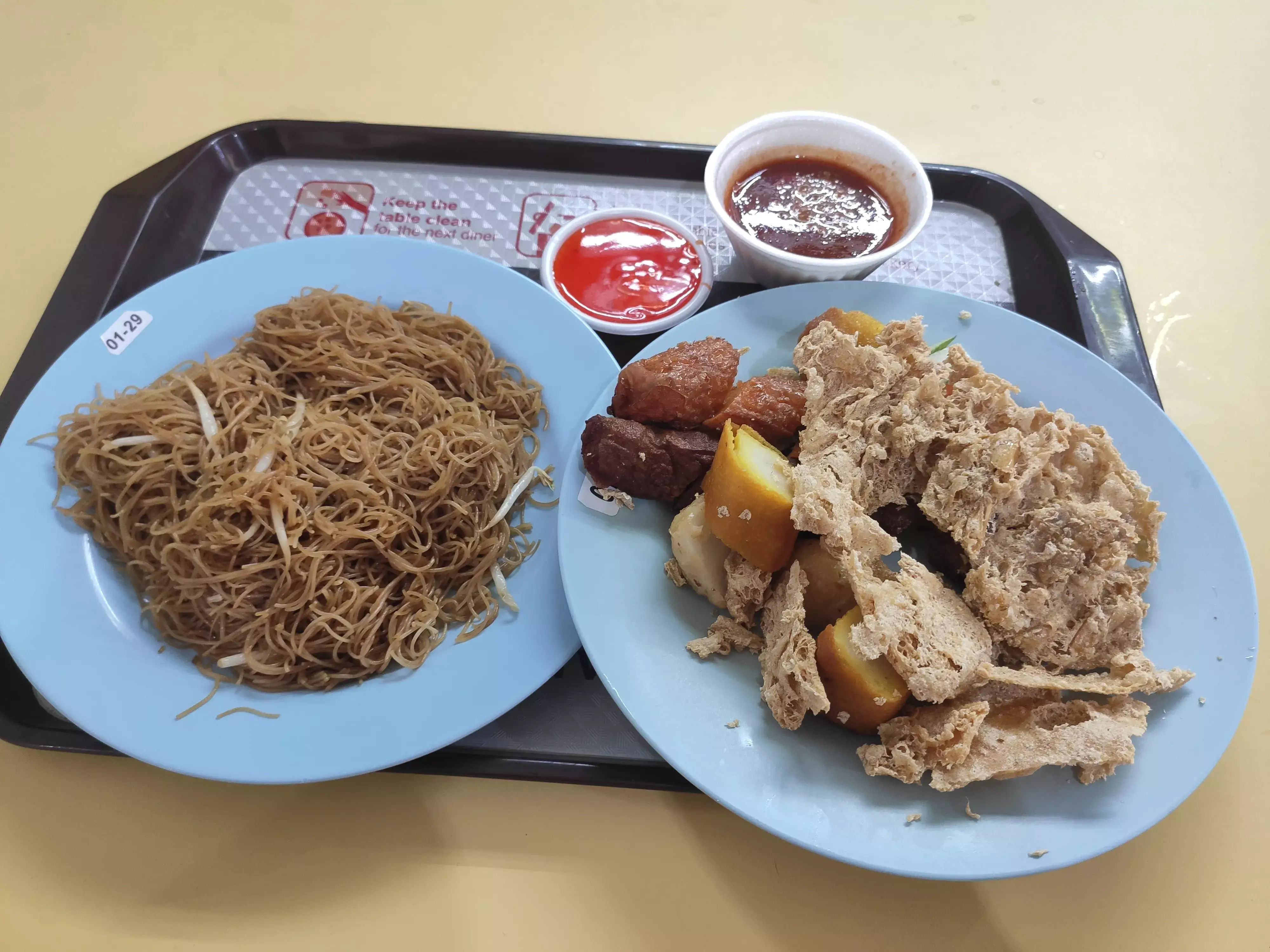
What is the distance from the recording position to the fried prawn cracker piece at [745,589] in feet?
5.57

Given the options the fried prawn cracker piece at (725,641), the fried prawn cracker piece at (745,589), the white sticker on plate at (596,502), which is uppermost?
the white sticker on plate at (596,502)

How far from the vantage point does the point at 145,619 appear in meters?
1.95

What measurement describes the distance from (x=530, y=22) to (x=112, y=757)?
151 inches

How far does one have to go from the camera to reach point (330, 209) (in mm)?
2947

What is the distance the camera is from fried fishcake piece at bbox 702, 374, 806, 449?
6.15 ft

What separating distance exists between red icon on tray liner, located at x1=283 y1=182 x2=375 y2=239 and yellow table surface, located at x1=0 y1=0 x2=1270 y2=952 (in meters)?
0.56

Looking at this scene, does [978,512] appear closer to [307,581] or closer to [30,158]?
[307,581]

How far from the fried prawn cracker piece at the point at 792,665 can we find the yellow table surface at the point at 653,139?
0.51 metres

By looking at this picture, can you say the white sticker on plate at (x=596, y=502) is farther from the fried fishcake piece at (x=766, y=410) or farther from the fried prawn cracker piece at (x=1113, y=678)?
the fried prawn cracker piece at (x=1113, y=678)

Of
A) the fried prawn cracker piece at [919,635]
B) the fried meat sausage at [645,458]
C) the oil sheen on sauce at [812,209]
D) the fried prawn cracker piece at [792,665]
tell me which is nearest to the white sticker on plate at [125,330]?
the fried meat sausage at [645,458]

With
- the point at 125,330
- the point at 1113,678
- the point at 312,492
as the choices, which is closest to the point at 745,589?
the point at 1113,678

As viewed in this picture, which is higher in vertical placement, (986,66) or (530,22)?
(530,22)

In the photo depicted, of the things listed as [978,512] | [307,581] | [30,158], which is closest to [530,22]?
[30,158]

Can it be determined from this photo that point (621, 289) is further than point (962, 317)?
Yes
